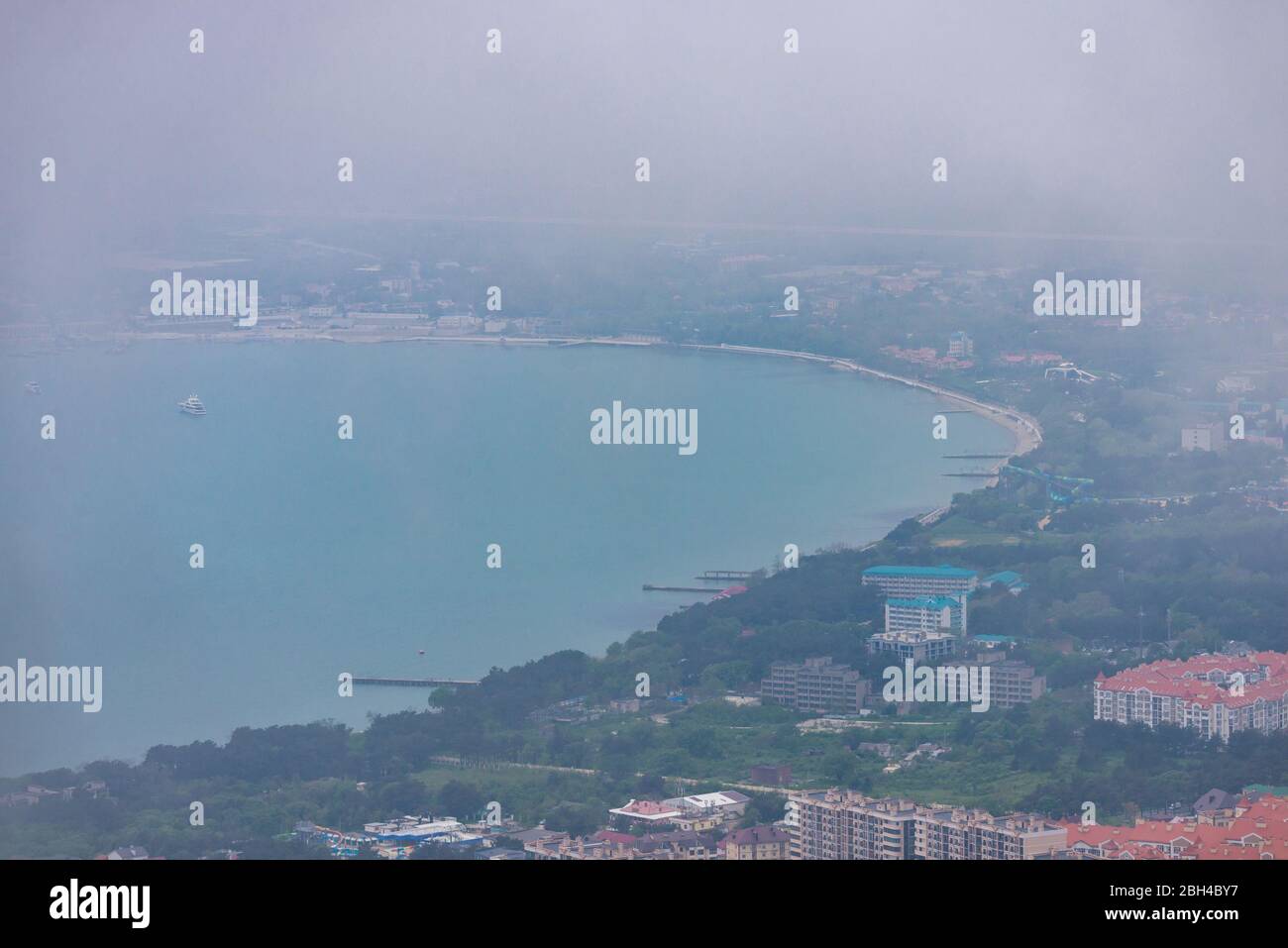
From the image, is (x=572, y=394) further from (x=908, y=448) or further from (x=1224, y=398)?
(x=1224, y=398)

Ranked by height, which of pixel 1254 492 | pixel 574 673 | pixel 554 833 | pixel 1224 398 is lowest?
pixel 554 833

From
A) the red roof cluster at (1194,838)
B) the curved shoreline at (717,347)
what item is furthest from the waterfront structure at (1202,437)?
the red roof cluster at (1194,838)

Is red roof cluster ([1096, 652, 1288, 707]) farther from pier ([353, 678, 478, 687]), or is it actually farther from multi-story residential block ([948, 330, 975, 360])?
pier ([353, 678, 478, 687])

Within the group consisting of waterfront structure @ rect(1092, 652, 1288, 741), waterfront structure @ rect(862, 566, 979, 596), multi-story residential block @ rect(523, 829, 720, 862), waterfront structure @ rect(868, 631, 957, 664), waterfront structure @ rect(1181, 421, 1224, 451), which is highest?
waterfront structure @ rect(1181, 421, 1224, 451)

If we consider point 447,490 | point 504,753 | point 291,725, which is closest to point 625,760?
point 504,753

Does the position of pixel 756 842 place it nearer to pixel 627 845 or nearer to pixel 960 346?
pixel 627 845

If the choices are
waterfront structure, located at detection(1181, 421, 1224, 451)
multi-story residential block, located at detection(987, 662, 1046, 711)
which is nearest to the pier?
multi-story residential block, located at detection(987, 662, 1046, 711)
